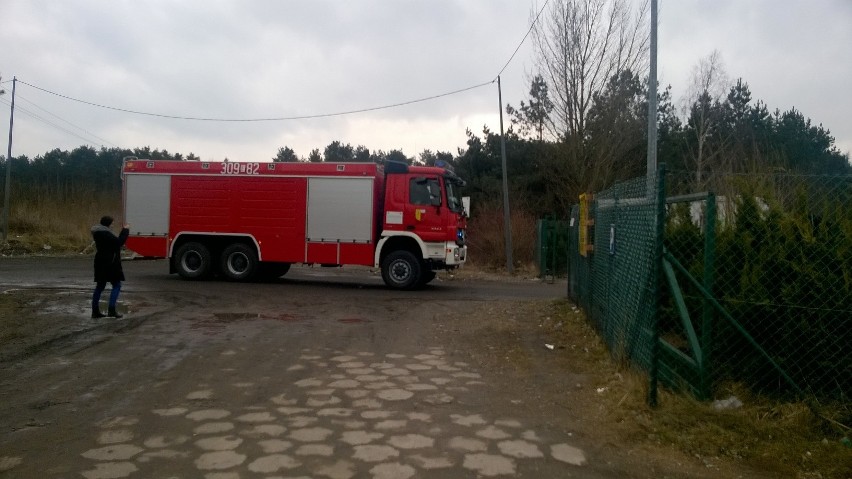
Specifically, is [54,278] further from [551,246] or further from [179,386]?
[551,246]

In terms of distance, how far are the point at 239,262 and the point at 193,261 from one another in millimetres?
1229

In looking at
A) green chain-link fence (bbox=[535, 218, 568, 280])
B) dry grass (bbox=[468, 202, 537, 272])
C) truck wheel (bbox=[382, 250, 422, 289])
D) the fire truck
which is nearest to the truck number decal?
the fire truck

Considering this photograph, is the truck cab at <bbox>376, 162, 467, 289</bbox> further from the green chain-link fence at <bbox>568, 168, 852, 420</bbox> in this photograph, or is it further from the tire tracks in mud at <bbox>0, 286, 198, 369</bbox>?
the green chain-link fence at <bbox>568, 168, 852, 420</bbox>

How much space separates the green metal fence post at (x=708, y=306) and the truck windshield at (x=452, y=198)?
10.2 meters

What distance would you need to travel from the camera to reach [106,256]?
1054 centimetres

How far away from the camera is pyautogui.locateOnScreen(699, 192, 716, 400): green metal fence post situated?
565 centimetres

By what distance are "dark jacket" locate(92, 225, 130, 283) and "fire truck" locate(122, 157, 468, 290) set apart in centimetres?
589

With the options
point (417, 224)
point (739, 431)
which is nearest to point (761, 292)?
point (739, 431)

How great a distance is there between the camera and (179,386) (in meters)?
6.62

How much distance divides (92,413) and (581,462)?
4.00 meters

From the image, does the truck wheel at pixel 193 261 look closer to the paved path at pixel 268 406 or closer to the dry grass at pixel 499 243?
the paved path at pixel 268 406

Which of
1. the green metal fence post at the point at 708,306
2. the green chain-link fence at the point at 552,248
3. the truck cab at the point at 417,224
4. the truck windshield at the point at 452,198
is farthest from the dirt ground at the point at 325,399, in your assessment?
the green chain-link fence at the point at 552,248

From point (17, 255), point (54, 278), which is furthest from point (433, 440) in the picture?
point (17, 255)

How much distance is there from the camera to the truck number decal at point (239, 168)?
16.5 meters
